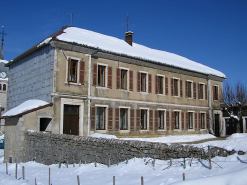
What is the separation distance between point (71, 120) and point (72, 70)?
10.2ft

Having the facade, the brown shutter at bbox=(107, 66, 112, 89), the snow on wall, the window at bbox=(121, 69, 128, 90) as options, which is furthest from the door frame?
the window at bbox=(121, 69, 128, 90)

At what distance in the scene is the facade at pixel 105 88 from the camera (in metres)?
16.9

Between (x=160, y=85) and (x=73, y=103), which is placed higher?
(x=160, y=85)

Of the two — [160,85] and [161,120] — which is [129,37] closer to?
[160,85]

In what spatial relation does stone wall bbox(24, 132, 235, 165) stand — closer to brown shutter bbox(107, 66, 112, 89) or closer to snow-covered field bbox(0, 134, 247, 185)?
snow-covered field bbox(0, 134, 247, 185)

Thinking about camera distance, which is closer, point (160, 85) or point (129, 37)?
point (160, 85)

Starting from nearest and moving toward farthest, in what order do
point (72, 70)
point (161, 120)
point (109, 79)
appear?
1. point (72, 70)
2. point (109, 79)
3. point (161, 120)

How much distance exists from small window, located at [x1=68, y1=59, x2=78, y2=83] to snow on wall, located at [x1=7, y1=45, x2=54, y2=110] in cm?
111

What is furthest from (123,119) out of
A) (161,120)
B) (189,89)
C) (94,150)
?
(94,150)

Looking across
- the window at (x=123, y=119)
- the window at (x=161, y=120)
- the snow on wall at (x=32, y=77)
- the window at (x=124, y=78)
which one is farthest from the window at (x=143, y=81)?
the snow on wall at (x=32, y=77)

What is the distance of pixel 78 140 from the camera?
11133mm

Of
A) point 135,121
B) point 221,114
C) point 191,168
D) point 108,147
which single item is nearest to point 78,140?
point 108,147

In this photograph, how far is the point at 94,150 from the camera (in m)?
10.3

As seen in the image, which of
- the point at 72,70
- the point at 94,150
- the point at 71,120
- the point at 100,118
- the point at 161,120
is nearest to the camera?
the point at 94,150
